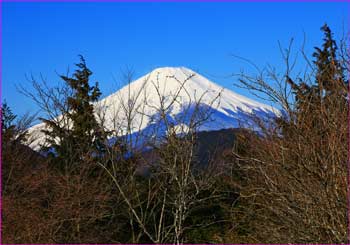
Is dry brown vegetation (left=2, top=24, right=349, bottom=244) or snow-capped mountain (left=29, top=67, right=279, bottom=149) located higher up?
snow-capped mountain (left=29, top=67, right=279, bottom=149)

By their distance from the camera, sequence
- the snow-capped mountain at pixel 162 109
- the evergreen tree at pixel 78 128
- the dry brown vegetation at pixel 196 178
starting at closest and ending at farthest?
the dry brown vegetation at pixel 196 178 → the snow-capped mountain at pixel 162 109 → the evergreen tree at pixel 78 128

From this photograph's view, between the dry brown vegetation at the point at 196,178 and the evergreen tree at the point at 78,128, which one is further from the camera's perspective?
the evergreen tree at the point at 78,128

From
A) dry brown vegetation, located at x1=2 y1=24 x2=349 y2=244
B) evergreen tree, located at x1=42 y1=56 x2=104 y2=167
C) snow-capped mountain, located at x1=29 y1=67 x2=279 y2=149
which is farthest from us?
evergreen tree, located at x1=42 y1=56 x2=104 y2=167

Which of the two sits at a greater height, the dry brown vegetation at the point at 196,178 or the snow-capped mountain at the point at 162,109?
the snow-capped mountain at the point at 162,109

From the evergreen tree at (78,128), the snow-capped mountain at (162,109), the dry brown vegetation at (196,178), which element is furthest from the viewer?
the evergreen tree at (78,128)

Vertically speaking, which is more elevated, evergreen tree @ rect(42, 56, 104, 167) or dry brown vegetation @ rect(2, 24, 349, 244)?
evergreen tree @ rect(42, 56, 104, 167)

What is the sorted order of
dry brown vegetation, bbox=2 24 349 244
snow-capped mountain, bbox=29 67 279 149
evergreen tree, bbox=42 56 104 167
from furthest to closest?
1. evergreen tree, bbox=42 56 104 167
2. snow-capped mountain, bbox=29 67 279 149
3. dry brown vegetation, bbox=2 24 349 244

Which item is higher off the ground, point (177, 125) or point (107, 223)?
point (177, 125)

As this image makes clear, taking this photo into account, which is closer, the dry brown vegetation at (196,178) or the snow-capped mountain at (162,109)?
the dry brown vegetation at (196,178)

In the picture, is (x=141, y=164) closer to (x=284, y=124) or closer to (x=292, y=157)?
(x=284, y=124)

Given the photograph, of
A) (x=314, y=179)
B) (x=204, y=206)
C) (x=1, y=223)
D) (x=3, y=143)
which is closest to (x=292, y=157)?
(x=314, y=179)

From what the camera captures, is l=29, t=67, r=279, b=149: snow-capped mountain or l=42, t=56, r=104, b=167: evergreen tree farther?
l=42, t=56, r=104, b=167: evergreen tree
